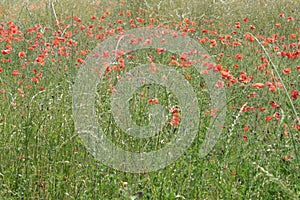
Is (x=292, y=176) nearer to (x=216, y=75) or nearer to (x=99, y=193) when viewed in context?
(x=99, y=193)

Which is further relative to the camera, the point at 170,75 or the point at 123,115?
the point at 170,75

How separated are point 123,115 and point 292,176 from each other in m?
1.10

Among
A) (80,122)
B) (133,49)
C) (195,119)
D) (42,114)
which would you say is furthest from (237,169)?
(133,49)

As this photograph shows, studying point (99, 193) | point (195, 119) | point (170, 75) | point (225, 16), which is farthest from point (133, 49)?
point (99, 193)

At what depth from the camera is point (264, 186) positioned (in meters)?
2.54

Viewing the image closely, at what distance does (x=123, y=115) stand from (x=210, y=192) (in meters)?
0.90

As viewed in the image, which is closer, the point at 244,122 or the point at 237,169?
the point at 237,169

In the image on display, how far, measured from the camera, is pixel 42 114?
Answer: 121 inches

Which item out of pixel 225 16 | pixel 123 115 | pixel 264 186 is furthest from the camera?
pixel 225 16

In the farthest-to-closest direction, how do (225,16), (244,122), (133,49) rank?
(225,16)
(133,49)
(244,122)

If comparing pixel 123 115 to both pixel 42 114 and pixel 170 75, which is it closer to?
pixel 42 114

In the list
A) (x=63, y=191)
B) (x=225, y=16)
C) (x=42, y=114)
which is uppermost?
(x=225, y=16)

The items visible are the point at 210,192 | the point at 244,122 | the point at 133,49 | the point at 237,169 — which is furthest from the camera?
the point at 133,49

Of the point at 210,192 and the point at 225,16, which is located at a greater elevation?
the point at 225,16
